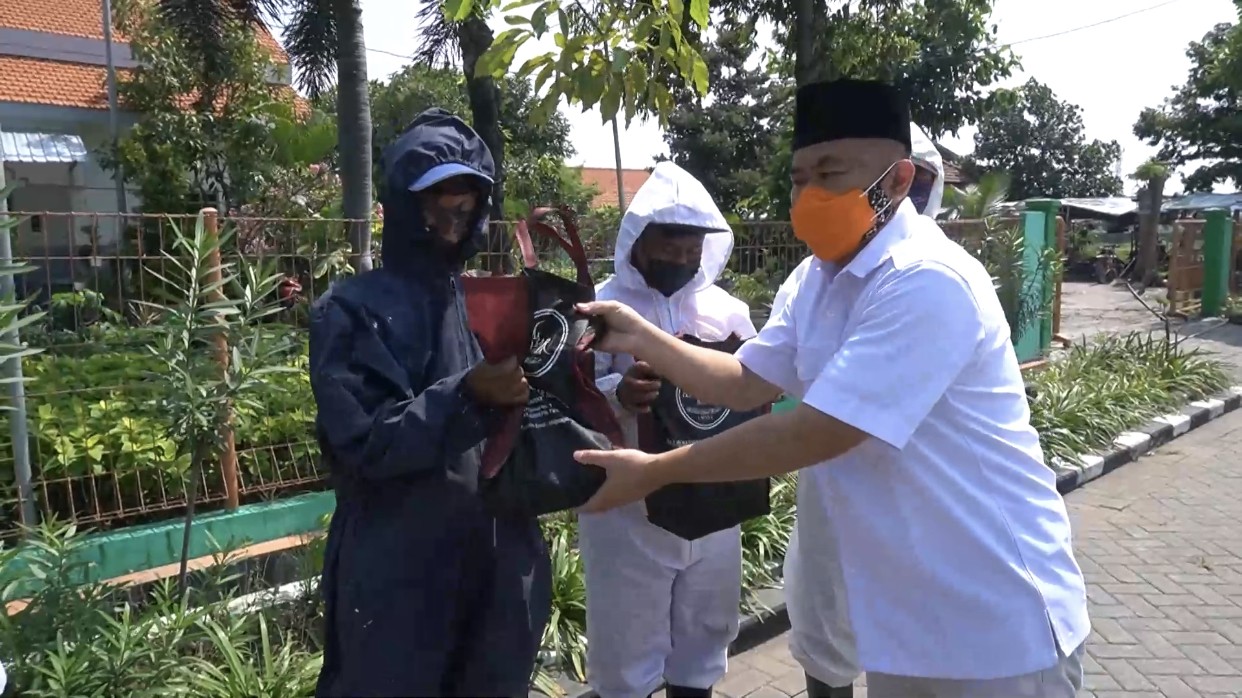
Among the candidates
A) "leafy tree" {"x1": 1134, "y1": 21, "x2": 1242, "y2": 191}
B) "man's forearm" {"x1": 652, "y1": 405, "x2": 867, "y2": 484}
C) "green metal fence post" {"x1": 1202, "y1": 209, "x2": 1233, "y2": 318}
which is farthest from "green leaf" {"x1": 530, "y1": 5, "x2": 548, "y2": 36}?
"leafy tree" {"x1": 1134, "y1": 21, "x2": 1242, "y2": 191}

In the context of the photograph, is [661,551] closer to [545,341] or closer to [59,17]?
[545,341]

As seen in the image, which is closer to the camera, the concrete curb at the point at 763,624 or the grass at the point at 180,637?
the grass at the point at 180,637

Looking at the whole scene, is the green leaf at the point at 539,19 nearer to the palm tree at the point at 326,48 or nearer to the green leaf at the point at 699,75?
the green leaf at the point at 699,75

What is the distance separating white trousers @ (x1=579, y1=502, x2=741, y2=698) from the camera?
9.81 ft

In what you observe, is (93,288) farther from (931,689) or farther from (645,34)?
(931,689)

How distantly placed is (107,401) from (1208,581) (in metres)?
5.52

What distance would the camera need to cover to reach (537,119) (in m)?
3.23

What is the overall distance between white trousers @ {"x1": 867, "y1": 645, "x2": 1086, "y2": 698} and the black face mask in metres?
1.47

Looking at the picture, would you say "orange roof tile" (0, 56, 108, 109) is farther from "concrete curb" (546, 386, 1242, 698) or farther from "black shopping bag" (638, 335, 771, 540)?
"black shopping bag" (638, 335, 771, 540)

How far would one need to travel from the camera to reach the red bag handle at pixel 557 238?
211cm

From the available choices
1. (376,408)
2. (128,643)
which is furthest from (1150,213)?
(376,408)

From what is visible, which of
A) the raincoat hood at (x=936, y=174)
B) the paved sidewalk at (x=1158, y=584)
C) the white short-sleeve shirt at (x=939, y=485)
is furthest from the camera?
the paved sidewalk at (x=1158, y=584)

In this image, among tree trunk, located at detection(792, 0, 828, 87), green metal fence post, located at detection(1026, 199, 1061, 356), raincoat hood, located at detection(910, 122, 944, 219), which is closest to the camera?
raincoat hood, located at detection(910, 122, 944, 219)

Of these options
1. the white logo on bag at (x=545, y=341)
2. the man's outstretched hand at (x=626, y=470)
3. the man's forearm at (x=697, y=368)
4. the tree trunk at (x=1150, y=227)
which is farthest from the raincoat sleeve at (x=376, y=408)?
the tree trunk at (x=1150, y=227)
